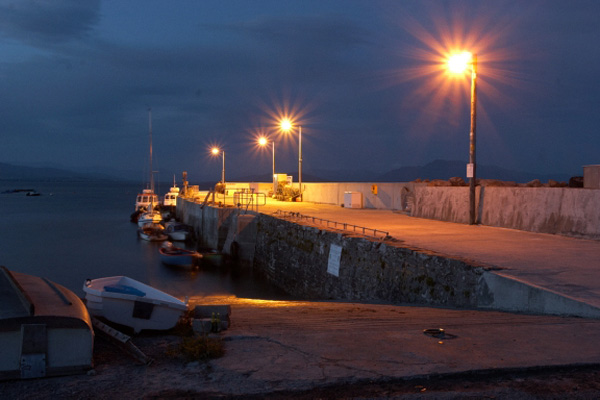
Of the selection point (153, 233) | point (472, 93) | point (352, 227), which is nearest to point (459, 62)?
point (472, 93)

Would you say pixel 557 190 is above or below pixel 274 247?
above

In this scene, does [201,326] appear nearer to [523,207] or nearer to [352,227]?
[523,207]

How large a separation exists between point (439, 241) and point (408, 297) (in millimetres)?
3193

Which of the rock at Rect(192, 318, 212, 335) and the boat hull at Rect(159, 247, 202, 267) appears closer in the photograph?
the rock at Rect(192, 318, 212, 335)

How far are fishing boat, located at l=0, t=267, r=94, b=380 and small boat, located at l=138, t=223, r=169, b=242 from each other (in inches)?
1653

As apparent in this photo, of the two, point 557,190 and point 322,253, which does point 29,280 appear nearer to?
point 322,253

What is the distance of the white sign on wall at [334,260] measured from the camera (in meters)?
16.8

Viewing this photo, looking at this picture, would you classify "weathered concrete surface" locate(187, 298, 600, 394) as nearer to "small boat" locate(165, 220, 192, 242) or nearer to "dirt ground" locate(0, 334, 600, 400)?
"dirt ground" locate(0, 334, 600, 400)

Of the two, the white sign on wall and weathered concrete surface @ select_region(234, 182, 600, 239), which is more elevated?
weathered concrete surface @ select_region(234, 182, 600, 239)

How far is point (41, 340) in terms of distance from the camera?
212 inches

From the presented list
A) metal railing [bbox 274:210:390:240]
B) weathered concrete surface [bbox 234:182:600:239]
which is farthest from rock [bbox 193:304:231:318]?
weathered concrete surface [bbox 234:182:600:239]

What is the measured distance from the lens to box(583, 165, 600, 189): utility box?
15914mm

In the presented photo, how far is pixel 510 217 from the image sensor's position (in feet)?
58.7

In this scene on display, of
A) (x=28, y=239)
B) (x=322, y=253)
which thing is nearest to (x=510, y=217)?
(x=322, y=253)
